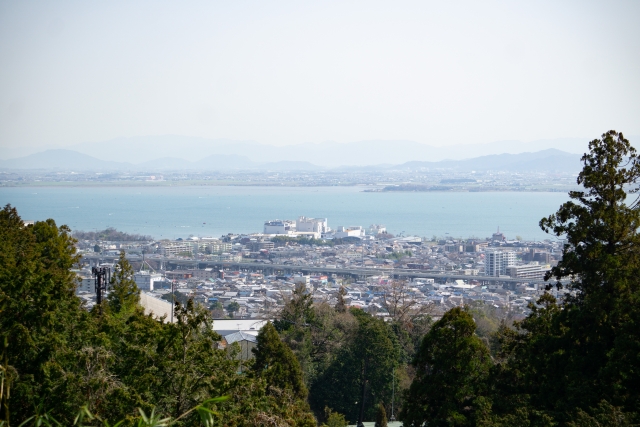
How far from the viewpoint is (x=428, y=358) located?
8797 millimetres

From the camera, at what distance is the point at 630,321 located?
7.48m

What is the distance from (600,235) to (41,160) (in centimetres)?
14052

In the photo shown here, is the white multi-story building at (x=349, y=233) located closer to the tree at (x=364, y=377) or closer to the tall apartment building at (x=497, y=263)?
the tall apartment building at (x=497, y=263)

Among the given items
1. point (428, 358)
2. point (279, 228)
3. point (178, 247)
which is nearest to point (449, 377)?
point (428, 358)

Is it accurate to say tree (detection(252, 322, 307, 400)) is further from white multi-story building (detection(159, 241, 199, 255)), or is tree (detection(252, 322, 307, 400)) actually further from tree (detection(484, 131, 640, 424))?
white multi-story building (detection(159, 241, 199, 255))

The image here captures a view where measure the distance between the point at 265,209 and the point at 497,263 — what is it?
45764mm

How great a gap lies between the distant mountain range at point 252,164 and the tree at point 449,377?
79.5 m

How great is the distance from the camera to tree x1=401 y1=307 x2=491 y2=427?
→ 27.4ft

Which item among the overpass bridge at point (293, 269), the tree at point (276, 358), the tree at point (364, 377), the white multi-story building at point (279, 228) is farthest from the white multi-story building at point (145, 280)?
the white multi-story building at point (279, 228)

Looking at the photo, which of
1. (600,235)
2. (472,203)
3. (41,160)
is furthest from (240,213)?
(41,160)

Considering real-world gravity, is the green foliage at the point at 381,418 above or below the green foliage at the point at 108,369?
below

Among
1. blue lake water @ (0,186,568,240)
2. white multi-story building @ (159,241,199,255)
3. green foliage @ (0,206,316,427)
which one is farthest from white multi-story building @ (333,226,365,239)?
green foliage @ (0,206,316,427)

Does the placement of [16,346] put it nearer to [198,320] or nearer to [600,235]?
[198,320]

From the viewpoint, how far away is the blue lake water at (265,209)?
2302 inches
